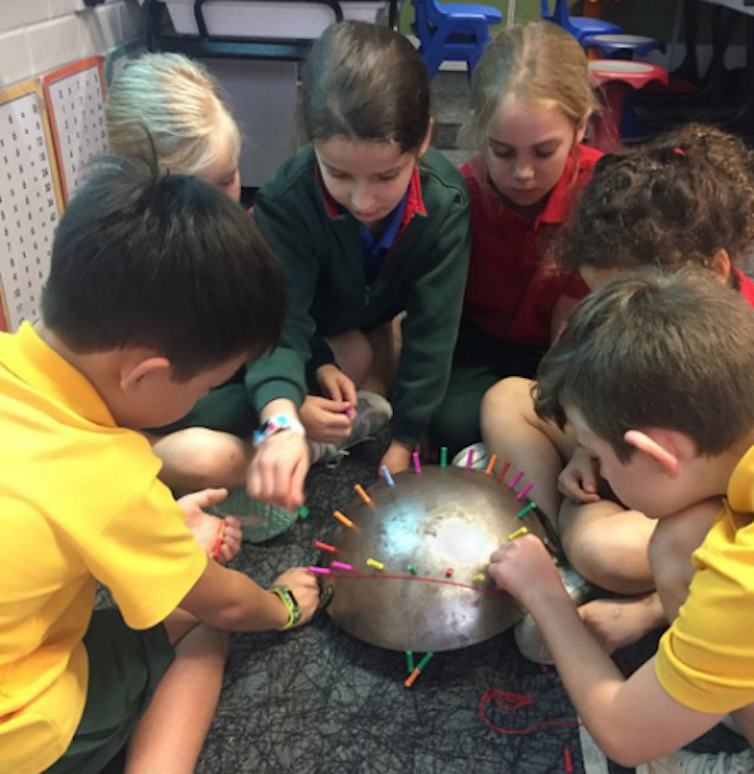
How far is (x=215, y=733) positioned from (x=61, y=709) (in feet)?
0.92

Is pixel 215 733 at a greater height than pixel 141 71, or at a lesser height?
lesser

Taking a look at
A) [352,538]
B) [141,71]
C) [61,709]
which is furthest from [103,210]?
[141,71]

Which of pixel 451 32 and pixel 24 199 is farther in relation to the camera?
pixel 451 32

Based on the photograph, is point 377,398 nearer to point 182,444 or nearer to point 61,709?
point 182,444

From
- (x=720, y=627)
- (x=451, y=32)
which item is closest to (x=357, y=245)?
(x=720, y=627)

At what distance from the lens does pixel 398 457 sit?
4.25 ft

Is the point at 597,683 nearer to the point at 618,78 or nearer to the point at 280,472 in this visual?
the point at 280,472

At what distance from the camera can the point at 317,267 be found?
128 cm

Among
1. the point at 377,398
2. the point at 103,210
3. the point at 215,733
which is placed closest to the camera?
the point at 103,210

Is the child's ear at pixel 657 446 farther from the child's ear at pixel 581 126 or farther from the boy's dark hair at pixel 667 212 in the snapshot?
the child's ear at pixel 581 126

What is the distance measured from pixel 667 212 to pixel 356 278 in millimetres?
496

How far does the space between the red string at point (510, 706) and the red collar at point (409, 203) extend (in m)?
0.67

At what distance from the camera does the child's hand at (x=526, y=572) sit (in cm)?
90

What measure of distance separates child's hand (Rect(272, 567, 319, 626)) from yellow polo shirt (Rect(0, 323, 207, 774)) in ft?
1.18
